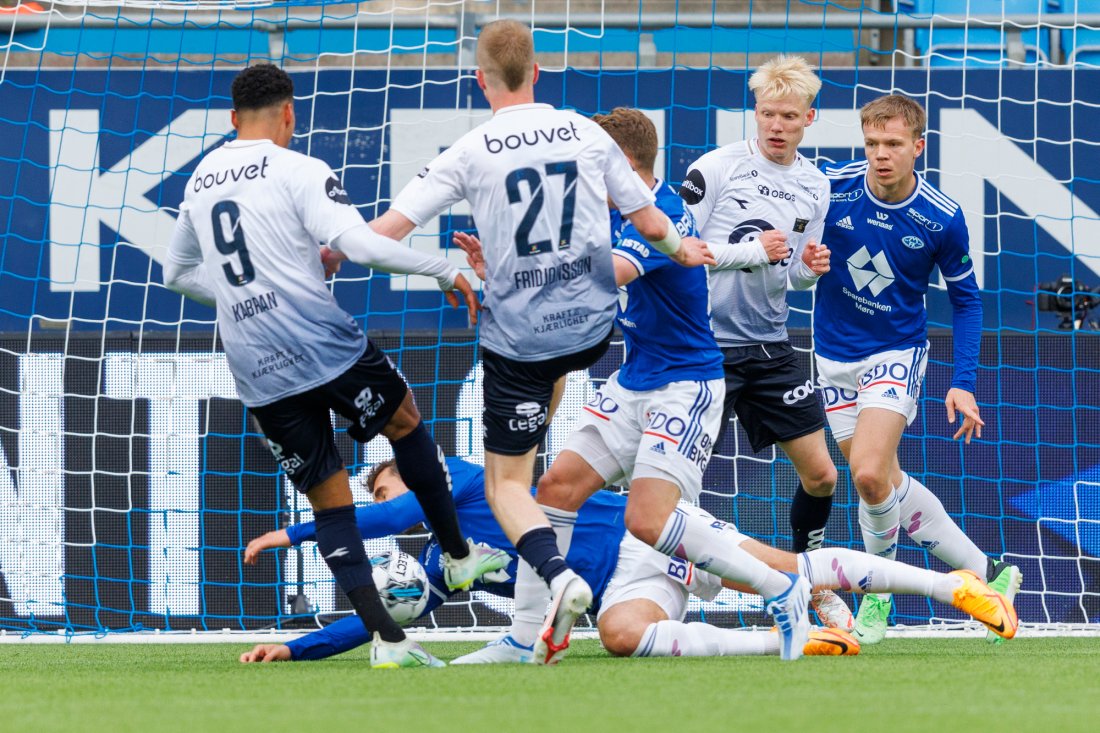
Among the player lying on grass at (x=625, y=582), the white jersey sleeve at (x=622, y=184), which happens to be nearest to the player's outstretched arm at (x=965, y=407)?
the player lying on grass at (x=625, y=582)

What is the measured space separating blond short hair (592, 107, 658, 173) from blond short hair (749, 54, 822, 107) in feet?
2.81

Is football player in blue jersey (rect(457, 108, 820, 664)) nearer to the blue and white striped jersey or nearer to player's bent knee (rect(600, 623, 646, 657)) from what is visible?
player's bent knee (rect(600, 623, 646, 657))

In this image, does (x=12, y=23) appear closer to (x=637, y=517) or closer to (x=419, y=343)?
(x=419, y=343)

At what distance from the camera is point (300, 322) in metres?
4.54

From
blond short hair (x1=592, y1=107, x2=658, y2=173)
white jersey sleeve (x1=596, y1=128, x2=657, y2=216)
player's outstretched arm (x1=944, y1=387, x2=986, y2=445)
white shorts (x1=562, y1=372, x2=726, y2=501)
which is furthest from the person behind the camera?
player's outstretched arm (x1=944, y1=387, x2=986, y2=445)

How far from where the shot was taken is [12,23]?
8445 millimetres

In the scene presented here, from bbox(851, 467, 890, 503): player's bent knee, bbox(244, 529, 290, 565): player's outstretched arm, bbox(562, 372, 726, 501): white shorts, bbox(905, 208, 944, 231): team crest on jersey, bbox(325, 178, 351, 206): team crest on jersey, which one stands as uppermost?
bbox(905, 208, 944, 231): team crest on jersey

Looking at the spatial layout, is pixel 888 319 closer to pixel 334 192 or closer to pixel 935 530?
pixel 935 530

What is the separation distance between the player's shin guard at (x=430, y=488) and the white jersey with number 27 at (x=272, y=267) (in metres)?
0.37

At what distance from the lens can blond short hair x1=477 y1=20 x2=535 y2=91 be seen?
452 cm

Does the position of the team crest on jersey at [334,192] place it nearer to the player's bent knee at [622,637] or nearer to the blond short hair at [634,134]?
the blond short hair at [634,134]

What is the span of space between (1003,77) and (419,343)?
348 cm

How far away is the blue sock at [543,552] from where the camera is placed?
14.1 ft

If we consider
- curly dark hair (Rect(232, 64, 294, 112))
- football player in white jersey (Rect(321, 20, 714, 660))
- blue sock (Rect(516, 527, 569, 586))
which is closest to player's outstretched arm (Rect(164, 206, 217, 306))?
curly dark hair (Rect(232, 64, 294, 112))
